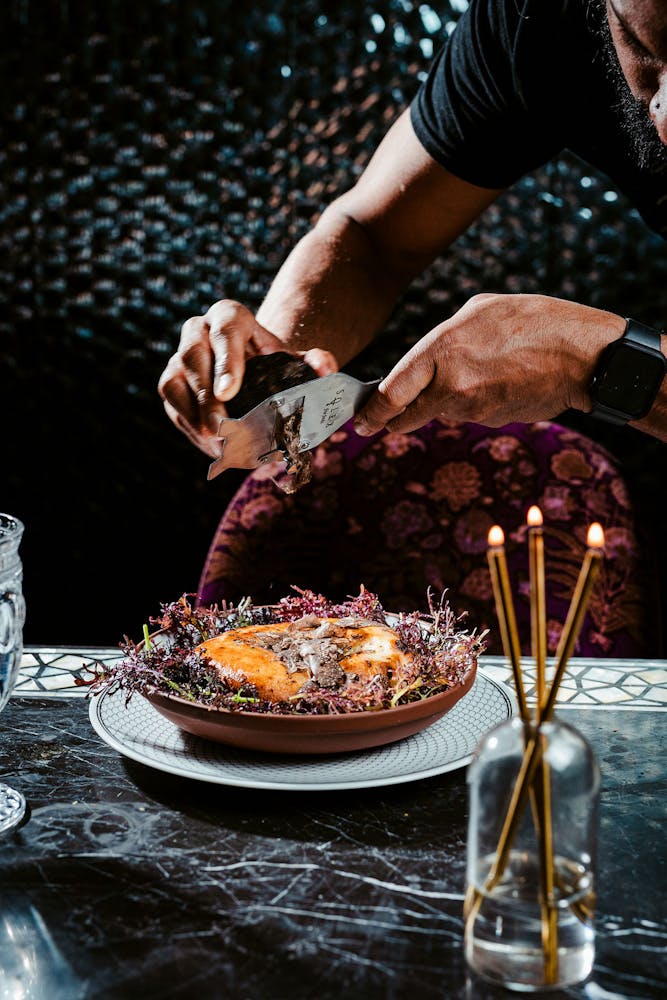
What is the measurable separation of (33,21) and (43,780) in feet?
8.76

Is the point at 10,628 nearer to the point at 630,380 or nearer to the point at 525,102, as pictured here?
the point at 630,380

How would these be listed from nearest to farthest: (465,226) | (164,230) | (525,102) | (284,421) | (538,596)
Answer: (538,596), (284,421), (525,102), (465,226), (164,230)

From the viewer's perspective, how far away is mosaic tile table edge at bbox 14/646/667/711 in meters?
1.23

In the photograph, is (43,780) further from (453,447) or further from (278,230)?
(278,230)

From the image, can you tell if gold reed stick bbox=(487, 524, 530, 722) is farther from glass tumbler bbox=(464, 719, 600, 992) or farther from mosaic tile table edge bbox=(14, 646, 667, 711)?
mosaic tile table edge bbox=(14, 646, 667, 711)

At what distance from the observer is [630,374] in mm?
1394

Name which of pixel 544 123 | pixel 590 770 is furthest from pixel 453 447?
pixel 590 770

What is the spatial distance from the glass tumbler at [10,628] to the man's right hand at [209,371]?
0.34 meters

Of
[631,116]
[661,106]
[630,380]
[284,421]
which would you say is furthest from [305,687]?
[631,116]

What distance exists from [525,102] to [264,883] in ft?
4.63

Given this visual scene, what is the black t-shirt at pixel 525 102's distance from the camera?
64.7 inches

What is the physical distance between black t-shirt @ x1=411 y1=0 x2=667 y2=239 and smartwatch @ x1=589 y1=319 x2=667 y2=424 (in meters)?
0.36

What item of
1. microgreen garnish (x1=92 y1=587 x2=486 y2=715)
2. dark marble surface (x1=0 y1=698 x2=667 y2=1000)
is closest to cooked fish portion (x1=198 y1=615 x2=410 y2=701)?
microgreen garnish (x1=92 y1=587 x2=486 y2=715)

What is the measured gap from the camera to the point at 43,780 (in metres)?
0.99
